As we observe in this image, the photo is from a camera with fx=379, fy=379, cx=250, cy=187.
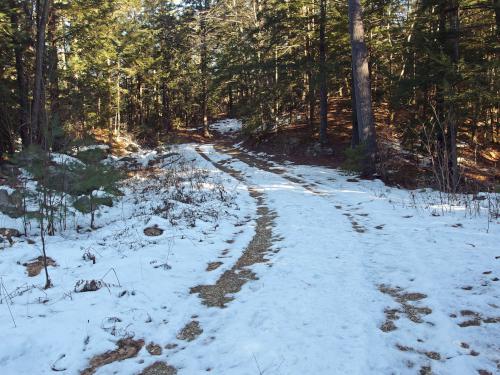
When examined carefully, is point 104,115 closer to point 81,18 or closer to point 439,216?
point 81,18

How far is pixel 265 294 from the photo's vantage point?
16.1 feet

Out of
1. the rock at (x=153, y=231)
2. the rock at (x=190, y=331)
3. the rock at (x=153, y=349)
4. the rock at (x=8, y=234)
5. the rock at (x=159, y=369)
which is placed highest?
the rock at (x=8, y=234)

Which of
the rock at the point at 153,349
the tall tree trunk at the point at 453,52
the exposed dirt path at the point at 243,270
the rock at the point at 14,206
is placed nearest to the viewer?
the rock at the point at 153,349

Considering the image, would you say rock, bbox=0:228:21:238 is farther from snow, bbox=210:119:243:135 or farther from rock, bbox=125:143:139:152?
snow, bbox=210:119:243:135

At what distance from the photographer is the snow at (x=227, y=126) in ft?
123

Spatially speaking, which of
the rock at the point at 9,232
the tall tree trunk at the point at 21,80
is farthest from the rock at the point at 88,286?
the tall tree trunk at the point at 21,80

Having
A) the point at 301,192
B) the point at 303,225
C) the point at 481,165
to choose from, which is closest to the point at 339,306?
the point at 303,225

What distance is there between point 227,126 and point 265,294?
36.4 metres

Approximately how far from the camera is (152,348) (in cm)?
394

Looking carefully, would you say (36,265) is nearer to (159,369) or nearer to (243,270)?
(243,270)

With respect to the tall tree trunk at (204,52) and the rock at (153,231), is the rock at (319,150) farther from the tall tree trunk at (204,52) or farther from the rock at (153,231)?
the tall tree trunk at (204,52)

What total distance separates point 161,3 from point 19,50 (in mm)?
23919

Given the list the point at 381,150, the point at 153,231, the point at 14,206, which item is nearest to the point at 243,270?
the point at 153,231

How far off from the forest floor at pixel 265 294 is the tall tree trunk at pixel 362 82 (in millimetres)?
3840
